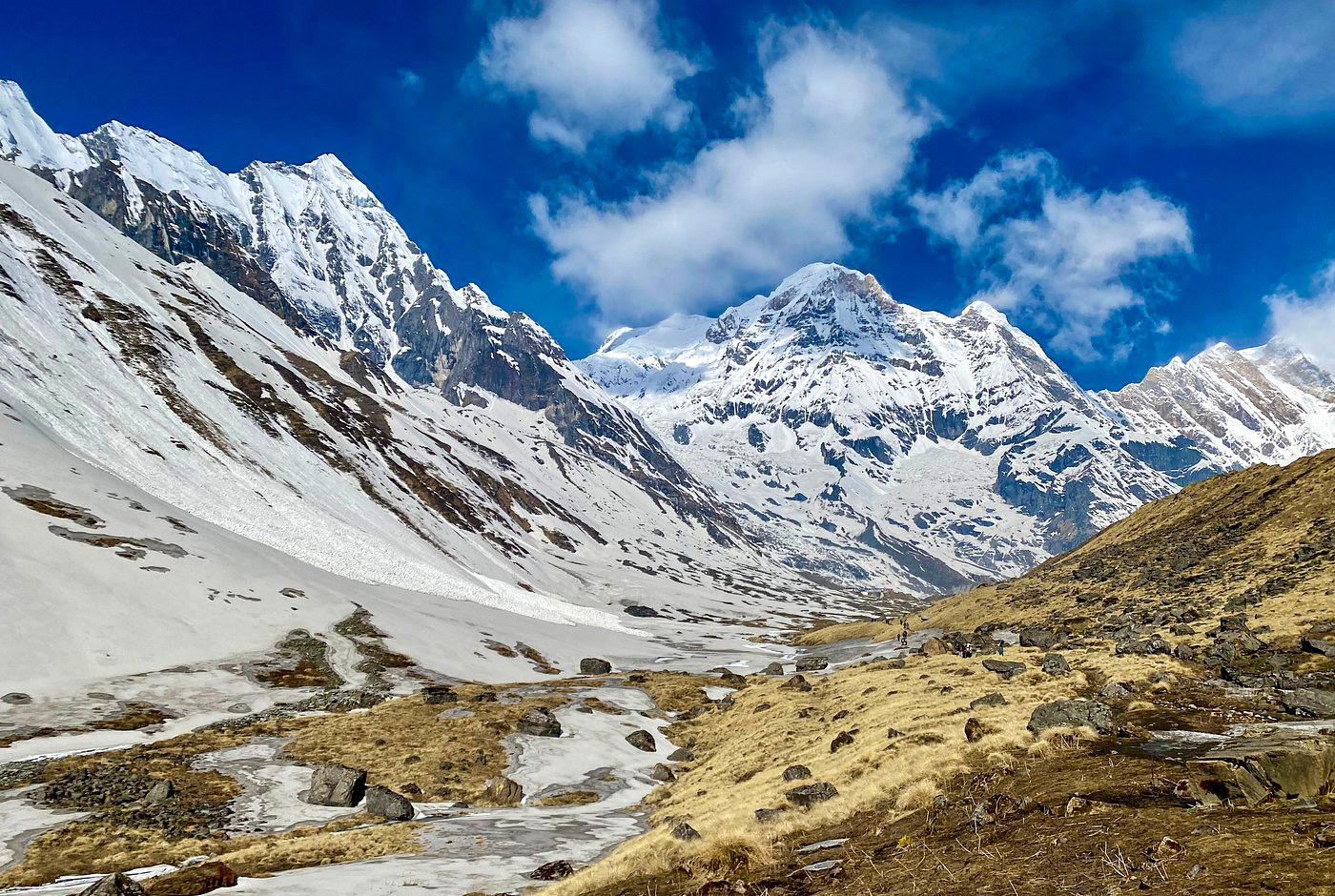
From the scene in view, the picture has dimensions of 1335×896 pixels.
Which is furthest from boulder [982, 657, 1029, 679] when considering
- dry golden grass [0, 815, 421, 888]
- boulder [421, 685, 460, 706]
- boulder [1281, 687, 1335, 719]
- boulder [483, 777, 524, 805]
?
boulder [421, 685, 460, 706]

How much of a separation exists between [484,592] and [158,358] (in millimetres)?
89874

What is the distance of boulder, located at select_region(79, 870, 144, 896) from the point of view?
61.3 ft

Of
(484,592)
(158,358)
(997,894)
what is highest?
(158,358)

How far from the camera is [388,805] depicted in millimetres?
33531

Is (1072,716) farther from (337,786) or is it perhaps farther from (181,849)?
(181,849)

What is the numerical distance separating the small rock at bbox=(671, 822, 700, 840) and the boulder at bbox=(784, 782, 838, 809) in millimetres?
4346

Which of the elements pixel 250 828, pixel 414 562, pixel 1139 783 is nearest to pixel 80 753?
pixel 250 828

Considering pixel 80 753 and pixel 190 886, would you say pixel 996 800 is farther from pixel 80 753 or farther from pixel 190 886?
pixel 80 753

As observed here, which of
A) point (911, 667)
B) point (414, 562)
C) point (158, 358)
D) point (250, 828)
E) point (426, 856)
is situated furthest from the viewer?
point (158, 358)

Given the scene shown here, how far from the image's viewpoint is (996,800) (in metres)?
17.5

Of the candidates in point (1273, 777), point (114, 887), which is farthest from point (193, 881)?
point (1273, 777)

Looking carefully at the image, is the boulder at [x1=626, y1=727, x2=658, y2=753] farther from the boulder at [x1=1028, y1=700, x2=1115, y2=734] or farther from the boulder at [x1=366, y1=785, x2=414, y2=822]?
the boulder at [x1=1028, y1=700, x2=1115, y2=734]

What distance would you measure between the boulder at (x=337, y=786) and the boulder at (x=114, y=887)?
15.8 metres

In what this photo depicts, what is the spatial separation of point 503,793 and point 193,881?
18.4 metres
